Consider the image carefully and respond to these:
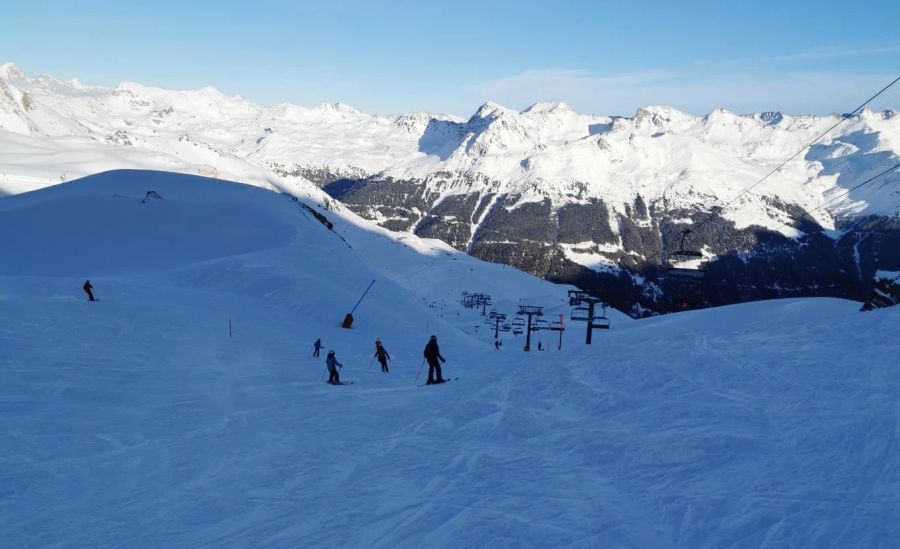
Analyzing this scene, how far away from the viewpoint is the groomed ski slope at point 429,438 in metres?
8.26

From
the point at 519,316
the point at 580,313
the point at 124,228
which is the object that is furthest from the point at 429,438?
the point at 519,316

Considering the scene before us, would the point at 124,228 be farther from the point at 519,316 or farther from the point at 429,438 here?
the point at 519,316

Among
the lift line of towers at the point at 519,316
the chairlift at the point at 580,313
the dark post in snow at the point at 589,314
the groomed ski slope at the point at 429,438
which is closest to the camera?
the groomed ski slope at the point at 429,438

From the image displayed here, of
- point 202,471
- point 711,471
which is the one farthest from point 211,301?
point 711,471

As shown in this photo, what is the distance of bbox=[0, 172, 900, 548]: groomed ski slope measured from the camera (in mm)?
8258

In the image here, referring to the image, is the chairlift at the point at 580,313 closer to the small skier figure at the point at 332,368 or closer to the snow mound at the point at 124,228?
the snow mound at the point at 124,228

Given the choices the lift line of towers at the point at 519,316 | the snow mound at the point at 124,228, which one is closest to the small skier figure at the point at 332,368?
the snow mound at the point at 124,228

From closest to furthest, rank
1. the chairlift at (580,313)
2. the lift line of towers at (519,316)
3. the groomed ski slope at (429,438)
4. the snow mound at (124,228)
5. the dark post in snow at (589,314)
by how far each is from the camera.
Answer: the groomed ski slope at (429,438), the snow mound at (124,228), the dark post in snow at (589,314), the chairlift at (580,313), the lift line of towers at (519,316)

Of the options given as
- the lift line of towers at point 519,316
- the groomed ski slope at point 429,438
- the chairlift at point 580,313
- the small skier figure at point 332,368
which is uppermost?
the groomed ski slope at point 429,438

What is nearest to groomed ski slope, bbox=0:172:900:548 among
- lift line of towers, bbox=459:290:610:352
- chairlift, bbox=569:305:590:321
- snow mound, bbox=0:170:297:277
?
snow mound, bbox=0:170:297:277

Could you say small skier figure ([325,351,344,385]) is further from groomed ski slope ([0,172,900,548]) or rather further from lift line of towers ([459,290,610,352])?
lift line of towers ([459,290,610,352])

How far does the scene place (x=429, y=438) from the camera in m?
13.0

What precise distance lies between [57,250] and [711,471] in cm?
4798

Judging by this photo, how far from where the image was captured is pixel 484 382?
19.3 m
